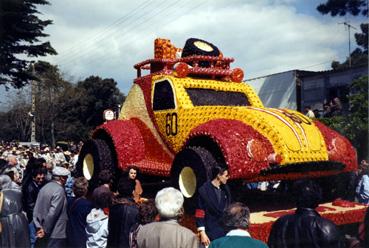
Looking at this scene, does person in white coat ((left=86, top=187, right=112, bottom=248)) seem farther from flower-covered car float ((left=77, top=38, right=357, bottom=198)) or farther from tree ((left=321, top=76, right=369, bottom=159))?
tree ((left=321, top=76, right=369, bottom=159))

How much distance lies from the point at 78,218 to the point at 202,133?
5.36ft

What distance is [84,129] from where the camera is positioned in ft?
84.2

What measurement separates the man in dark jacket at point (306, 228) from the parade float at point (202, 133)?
1.61 metres

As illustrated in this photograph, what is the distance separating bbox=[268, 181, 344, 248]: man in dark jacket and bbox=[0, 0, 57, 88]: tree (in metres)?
6.43

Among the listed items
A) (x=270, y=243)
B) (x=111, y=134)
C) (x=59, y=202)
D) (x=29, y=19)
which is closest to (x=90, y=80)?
(x=29, y=19)

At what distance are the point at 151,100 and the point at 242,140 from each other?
226 centimetres

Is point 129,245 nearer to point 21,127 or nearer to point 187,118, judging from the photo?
point 187,118

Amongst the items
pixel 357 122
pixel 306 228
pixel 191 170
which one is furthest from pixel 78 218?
pixel 357 122

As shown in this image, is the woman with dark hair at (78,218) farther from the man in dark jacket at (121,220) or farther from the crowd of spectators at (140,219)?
the man in dark jacket at (121,220)

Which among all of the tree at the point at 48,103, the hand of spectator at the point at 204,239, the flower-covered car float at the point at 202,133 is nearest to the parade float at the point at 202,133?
the flower-covered car float at the point at 202,133

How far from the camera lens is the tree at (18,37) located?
798 cm

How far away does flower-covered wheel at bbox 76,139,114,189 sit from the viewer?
6.82 metres

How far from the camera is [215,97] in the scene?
254 inches

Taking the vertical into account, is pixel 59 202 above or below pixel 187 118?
below
